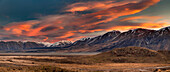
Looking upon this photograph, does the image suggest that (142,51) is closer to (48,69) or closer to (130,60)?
(130,60)

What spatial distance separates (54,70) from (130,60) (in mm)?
56893

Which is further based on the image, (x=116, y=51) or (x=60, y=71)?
(x=116, y=51)

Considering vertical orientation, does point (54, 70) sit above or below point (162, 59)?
above

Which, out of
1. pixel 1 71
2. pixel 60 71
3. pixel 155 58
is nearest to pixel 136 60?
pixel 155 58

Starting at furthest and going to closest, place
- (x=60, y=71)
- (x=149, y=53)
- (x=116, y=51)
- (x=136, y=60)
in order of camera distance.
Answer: (x=116, y=51) → (x=149, y=53) → (x=136, y=60) → (x=60, y=71)

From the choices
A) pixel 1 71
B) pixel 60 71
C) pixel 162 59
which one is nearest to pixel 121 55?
pixel 162 59

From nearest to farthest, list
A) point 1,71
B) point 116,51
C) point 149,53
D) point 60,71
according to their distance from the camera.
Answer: point 1,71
point 60,71
point 149,53
point 116,51

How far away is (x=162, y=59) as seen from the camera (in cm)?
8194

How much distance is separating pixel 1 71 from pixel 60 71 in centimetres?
1015

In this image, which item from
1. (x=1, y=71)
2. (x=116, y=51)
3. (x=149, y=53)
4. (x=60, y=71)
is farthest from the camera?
(x=116, y=51)

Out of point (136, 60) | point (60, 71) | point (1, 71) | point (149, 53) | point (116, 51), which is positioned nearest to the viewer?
point (1, 71)

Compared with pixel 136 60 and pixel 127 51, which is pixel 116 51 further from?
pixel 136 60

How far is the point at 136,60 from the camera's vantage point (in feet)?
261

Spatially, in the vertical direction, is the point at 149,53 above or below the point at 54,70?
below
